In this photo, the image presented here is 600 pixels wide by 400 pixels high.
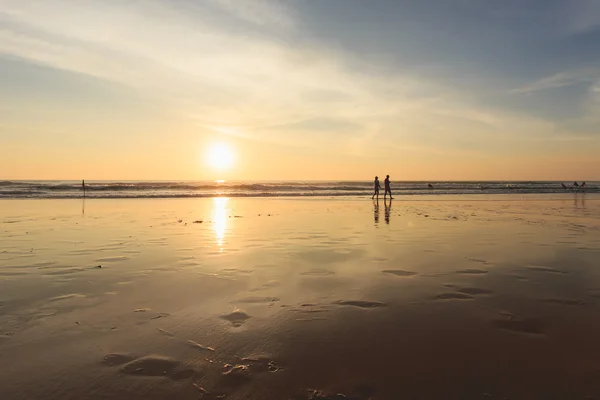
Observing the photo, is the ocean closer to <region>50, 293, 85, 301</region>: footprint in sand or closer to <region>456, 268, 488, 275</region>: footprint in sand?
<region>50, 293, 85, 301</region>: footprint in sand

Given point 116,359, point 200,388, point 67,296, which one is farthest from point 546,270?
point 67,296

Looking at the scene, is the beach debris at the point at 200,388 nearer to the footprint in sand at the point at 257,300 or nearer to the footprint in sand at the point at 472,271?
the footprint in sand at the point at 257,300

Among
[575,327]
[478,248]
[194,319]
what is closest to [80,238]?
[194,319]

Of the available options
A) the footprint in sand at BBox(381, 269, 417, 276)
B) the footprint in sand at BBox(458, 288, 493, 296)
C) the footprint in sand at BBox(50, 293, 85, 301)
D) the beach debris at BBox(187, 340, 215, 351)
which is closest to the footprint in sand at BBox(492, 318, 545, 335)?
the footprint in sand at BBox(458, 288, 493, 296)

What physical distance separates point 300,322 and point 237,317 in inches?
38.2

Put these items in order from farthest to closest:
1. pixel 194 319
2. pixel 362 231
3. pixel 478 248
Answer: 1. pixel 362 231
2. pixel 478 248
3. pixel 194 319

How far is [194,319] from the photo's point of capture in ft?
18.4

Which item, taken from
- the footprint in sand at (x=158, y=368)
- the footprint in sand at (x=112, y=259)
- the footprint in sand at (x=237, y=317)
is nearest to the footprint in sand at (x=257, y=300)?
the footprint in sand at (x=237, y=317)

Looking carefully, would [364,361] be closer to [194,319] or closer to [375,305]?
[375,305]

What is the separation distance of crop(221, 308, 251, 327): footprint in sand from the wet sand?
3 centimetres

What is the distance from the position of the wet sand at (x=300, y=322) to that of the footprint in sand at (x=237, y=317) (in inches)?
1.2

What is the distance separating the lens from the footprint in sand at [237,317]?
5473mm

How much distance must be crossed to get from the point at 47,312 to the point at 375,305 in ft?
17.1

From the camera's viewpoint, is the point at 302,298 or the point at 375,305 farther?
the point at 302,298
